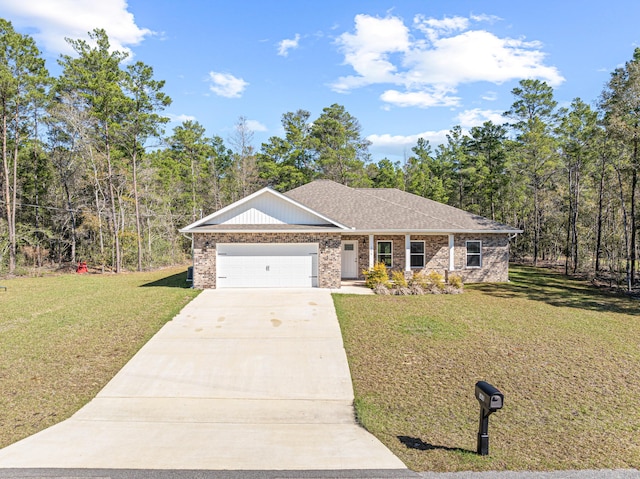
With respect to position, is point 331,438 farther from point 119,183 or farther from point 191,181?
point 191,181

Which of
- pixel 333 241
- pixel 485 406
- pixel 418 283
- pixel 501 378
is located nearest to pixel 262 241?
pixel 333 241

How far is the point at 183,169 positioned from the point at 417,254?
29030 mm

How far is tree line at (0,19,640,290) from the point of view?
21.6 meters

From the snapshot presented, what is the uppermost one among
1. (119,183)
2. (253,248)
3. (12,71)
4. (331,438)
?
(12,71)

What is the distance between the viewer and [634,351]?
904cm

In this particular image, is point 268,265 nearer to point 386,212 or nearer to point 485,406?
point 386,212

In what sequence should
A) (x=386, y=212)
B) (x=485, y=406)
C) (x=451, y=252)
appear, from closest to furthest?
(x=485, y=406), (x=451, y=252), (x=386, y=212)

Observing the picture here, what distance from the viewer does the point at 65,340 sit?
9695 mm

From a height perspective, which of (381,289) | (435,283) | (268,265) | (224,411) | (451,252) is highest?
(451,252)

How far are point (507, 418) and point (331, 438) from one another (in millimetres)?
2836

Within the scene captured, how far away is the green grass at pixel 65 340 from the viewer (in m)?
6.51

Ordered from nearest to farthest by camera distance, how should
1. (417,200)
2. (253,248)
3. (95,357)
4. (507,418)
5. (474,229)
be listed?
(507,418), (95,357), (253,248), (474,229), (417,200)

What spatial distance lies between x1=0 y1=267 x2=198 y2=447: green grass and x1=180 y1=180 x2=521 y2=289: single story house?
2252mm

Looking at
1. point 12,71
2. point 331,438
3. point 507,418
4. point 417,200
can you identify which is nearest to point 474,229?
point 417,200
